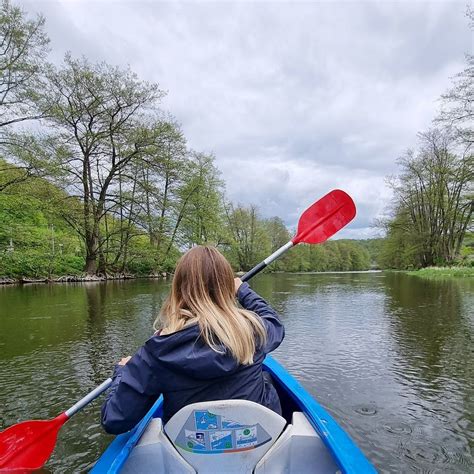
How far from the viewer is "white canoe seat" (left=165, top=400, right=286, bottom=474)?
161 cm

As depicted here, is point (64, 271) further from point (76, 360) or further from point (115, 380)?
point (115, 380)

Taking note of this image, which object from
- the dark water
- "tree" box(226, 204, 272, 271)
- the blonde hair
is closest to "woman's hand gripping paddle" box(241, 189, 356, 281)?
the dark water

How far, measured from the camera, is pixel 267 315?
2041 millimetres

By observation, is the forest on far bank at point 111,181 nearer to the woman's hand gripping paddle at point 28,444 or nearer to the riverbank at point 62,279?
the riverbank at point 62,279

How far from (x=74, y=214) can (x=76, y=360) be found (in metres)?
14.2

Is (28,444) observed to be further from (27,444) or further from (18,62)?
(18,62)

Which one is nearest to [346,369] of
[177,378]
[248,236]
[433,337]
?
[433,337]

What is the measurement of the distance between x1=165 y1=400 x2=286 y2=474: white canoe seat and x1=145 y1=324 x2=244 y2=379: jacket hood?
148mm

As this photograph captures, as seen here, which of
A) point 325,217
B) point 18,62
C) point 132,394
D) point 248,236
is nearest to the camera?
point 132,394

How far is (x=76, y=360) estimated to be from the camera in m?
5.21

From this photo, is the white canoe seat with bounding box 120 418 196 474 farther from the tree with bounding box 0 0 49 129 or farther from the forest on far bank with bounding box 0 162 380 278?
the tree with bounding box 0 0 49 129

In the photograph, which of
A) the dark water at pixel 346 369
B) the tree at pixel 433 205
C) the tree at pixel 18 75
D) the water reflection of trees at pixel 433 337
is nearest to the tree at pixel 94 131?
the tree at pixel 18 75

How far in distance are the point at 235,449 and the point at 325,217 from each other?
319cm

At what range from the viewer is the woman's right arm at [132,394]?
1628mm
